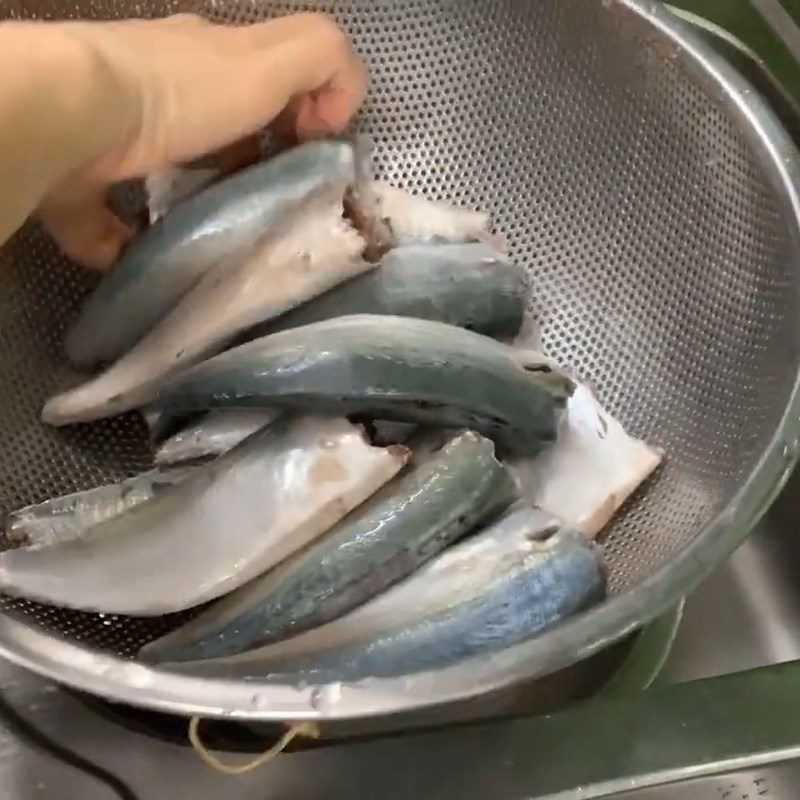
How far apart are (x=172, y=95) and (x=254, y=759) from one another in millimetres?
377

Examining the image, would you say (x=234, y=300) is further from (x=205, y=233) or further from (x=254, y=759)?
(x=254, y=759)

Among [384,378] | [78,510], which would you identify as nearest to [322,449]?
[384,378]

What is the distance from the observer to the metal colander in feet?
1.75

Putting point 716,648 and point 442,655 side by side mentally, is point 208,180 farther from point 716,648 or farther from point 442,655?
point 716,648

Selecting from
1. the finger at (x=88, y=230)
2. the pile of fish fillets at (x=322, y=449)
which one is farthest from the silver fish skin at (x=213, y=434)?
the finger at (x=88, y=230)

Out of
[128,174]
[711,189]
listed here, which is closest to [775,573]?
[711,189]

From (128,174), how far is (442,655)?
0.33 metres

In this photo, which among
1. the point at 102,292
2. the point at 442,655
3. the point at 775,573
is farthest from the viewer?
the point at 775,573

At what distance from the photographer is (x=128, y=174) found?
550 millimetres

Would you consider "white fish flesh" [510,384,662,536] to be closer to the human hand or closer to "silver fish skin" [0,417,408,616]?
"silver fish skin" [0,417,408,616]

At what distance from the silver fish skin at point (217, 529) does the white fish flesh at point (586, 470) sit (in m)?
0.11

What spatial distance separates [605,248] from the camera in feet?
2.23

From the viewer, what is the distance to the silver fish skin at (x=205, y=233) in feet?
1.91

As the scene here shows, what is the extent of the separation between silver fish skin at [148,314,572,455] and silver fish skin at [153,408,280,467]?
15 mm
